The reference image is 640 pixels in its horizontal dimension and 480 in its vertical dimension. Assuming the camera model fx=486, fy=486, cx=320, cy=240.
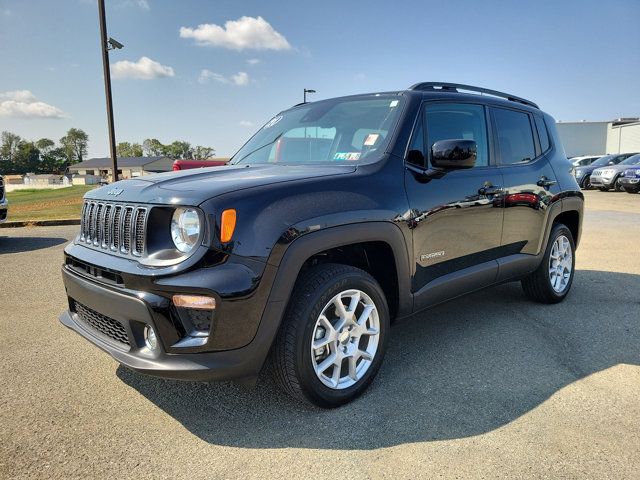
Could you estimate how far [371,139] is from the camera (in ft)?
10.8

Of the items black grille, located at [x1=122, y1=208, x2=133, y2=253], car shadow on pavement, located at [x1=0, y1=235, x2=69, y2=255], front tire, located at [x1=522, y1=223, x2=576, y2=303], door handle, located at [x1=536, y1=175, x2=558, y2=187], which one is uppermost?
door handle, located at [x1=536, y1=175, x2=558, y2=187]

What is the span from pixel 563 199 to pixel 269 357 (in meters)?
3.40

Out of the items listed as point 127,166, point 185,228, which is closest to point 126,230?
point 185,228

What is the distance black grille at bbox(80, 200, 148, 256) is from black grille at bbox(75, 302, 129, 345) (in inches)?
14.8

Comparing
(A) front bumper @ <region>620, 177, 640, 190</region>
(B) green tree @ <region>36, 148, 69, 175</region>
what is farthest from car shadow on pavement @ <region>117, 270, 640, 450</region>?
(B) green tree @ <region>36, 148, 69, 175</region>

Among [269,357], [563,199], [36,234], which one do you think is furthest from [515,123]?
[36,234]

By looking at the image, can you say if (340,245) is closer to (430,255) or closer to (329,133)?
(430,255)

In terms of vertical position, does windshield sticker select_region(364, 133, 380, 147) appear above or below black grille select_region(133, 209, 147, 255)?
above

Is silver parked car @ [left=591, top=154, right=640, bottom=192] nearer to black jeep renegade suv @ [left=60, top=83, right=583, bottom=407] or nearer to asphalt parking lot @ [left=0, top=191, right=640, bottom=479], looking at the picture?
asphalt parking lot @ [left=0, top=191, right=640, bottom=479]

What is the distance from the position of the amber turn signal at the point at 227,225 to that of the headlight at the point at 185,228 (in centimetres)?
13

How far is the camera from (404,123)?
10.6 ft

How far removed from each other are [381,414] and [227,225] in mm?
1365

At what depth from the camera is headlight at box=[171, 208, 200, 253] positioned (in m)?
2.34

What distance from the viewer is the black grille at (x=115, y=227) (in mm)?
2484
